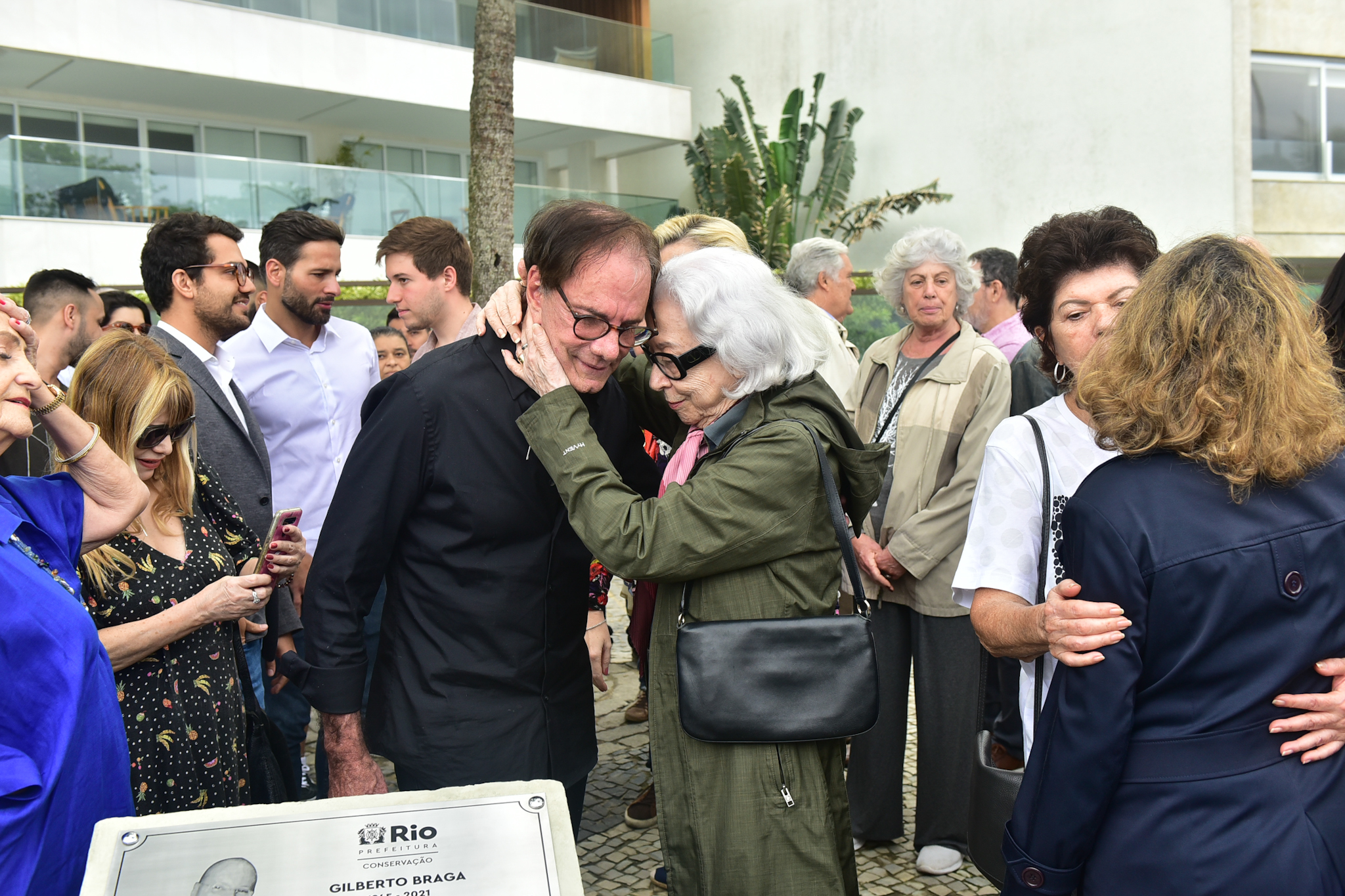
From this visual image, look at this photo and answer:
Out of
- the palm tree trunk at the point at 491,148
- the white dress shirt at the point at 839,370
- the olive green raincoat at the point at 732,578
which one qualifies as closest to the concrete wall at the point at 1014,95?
the palm tree trunk at the point at 491,148

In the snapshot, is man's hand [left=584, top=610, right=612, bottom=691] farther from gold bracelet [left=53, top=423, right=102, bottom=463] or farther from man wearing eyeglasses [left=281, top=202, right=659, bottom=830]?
gold bracelet [left=53, top=423, right=102, bottom=463]

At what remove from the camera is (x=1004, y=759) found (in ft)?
7.68

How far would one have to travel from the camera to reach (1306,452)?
1.61 meters

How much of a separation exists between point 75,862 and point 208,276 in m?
3.09

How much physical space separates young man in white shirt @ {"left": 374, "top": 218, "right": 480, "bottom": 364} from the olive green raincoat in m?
2.98

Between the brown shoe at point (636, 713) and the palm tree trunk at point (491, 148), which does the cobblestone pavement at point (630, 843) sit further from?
the palm tree trunk at point (491, 148)

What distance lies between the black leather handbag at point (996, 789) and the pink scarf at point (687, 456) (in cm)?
78

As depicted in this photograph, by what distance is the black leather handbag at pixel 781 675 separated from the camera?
2186 millimetres

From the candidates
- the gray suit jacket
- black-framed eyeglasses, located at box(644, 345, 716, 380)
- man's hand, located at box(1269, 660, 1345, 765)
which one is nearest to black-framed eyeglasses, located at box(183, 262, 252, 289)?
the gray suit jacket

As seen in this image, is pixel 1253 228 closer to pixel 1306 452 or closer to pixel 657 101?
pixel 657 101

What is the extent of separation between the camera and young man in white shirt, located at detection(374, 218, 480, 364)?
5.07 metres

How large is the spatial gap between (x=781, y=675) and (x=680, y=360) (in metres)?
0.76

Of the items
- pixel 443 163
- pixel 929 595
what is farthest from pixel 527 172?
Answer: pixel 929 595

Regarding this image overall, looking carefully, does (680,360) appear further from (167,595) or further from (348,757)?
(167,595)
